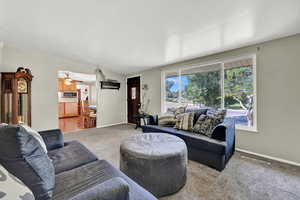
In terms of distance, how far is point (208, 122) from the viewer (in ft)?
8.60

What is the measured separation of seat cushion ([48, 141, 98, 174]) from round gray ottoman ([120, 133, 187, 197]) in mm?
423

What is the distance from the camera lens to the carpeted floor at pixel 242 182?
5.25ft

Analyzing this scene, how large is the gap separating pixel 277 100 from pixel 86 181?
3.27 metres

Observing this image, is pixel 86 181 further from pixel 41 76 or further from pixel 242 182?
pixel 41 76

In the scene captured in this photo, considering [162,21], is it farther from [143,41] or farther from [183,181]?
[183,181]

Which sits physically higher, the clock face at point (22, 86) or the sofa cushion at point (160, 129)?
the clock face at point (22, 86)

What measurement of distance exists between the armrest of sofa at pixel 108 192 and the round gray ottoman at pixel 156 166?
800 millimetres

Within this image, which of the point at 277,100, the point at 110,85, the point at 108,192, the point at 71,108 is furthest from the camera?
the point at 71,108

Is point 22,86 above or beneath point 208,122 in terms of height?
above

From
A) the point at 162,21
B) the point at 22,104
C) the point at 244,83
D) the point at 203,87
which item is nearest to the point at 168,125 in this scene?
the point at 203,87

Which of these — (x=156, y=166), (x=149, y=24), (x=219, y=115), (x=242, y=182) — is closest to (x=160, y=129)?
(x=219, y=115)

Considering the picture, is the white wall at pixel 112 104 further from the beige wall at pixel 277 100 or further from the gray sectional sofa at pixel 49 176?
the beige wall at pixel 277 100

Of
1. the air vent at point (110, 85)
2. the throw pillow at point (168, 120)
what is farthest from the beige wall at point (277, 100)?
the air vent at point (110, 85)

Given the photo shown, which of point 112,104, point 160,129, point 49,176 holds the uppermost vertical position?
point 112,104
